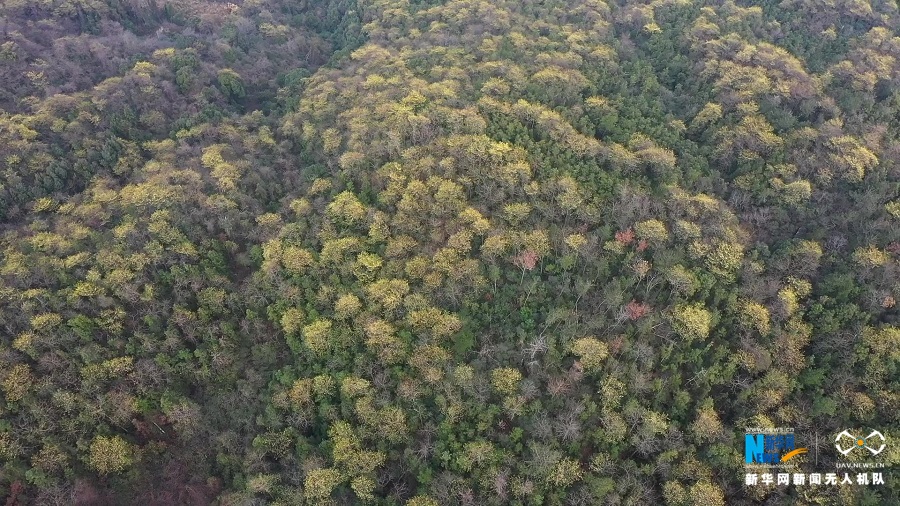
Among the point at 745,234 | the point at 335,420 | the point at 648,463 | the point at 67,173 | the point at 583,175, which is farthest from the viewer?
the point at 67,173

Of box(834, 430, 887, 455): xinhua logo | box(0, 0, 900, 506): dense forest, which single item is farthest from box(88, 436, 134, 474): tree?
box(834, 430, 887, 455): xinhua logo

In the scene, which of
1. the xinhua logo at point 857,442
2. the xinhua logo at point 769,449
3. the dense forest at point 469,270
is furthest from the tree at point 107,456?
the xinhua logo at point 857,442

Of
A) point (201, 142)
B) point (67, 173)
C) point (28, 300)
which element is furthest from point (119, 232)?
point (201, 142)

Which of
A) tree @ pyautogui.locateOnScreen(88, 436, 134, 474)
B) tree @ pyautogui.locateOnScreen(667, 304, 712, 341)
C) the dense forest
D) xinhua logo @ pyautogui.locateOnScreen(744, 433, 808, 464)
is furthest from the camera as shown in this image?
tree @ pyautogui.locateOnScreen(667, 304, 712, 341)

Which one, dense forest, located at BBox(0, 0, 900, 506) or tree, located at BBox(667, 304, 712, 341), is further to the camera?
tree, located at BBox(667, 304, 712, 341)

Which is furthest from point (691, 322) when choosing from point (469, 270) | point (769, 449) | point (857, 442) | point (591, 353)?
point (469, 270)

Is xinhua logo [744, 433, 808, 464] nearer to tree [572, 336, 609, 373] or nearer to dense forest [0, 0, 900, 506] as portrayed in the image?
dense forest [0, 0, 900, 506]

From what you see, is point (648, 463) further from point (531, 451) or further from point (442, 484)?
point (442, 484)
